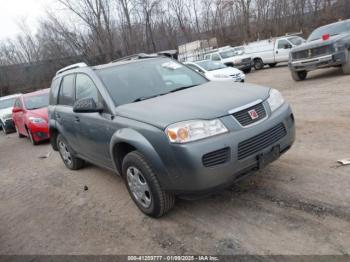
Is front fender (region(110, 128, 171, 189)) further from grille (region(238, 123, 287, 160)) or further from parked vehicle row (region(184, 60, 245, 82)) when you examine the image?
parked vehicle row (region(184, 60, 245, 82))

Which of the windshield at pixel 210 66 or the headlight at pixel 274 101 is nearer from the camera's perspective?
the headlight at pixel 274 101

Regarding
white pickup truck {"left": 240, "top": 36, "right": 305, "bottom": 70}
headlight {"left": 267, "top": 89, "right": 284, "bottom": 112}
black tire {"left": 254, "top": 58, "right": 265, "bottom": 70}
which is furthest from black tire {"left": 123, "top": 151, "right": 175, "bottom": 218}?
black tire {"left": 254, "top": 58, "right": 265, "bottom": 70}

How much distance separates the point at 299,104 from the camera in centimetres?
772

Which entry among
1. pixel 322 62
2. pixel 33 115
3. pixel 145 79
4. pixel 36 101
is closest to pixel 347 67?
pixel 322 62

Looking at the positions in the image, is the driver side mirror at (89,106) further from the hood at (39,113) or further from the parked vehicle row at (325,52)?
the parked vehicle row at (325,52)

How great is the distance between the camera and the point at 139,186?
139 inches

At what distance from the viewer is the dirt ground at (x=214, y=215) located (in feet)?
9.34

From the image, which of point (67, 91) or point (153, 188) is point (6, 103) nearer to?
point (67, 91)

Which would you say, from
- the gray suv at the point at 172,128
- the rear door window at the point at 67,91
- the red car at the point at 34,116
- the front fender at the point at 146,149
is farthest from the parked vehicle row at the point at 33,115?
the front fender at the point at 146,149

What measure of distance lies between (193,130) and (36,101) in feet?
27.9

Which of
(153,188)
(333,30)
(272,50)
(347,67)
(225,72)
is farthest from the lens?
(272,50)

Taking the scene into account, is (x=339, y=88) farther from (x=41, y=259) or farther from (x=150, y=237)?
(x=41, y=259)

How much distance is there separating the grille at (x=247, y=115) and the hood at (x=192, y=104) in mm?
84

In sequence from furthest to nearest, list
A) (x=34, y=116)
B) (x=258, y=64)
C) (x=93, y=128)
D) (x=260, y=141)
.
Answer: (x=258, y=64) < (x=34, y=116) < (x=93, y=128) < (x=260, y=141)
